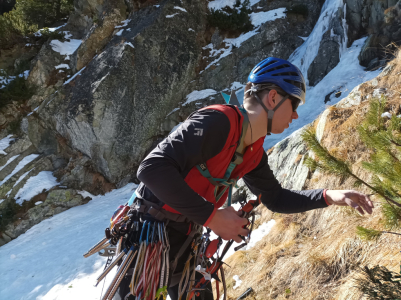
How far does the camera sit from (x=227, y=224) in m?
1.35

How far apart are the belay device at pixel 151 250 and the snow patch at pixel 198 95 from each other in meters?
10.7

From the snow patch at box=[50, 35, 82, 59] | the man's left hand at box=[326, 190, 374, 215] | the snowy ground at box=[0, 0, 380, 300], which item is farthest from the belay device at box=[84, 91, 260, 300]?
the snow patch at box=[50, 35, 82, 59]

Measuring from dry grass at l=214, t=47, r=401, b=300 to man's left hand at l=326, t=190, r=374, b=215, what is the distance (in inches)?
7.1

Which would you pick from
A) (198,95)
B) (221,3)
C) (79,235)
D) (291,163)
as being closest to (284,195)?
(291,163)

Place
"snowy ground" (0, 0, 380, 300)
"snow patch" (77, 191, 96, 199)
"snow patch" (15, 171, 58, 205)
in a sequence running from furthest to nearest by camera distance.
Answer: "snow patch" (77, 191, 96, 199), "snow patch" (15, 171, 58, 205), "snowy ground" (0, 0, 380, 300)

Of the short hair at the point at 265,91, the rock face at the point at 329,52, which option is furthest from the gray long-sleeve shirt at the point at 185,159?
the rock face at the point at 329,52

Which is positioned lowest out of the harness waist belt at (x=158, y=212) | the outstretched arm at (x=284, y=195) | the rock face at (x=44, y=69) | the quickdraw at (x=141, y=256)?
the outstretched arm at (x=284, y=195)

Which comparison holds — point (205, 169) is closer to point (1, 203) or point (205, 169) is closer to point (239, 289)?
point (239, 289)

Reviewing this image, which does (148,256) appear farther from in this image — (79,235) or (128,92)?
(128,92)

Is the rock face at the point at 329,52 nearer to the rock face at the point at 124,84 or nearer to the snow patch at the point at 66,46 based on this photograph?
the rock face at the point at 124,84

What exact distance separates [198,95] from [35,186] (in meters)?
8.15

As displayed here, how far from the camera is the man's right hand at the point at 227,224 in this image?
4.38 feet

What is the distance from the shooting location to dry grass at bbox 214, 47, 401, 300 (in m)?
2.40

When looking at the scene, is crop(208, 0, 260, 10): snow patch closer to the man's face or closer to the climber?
the climber
